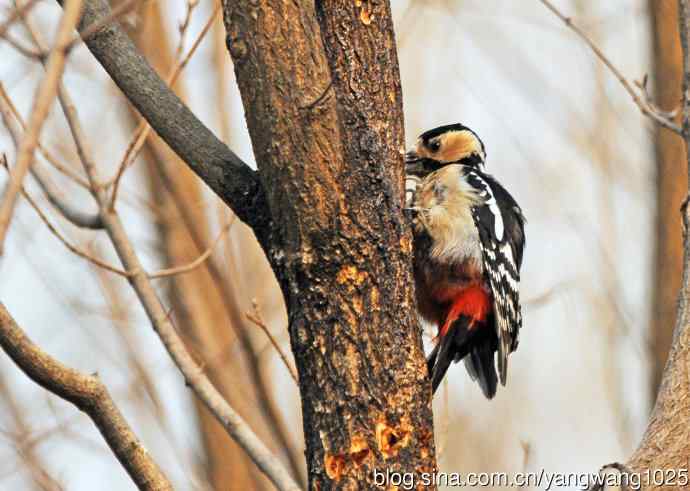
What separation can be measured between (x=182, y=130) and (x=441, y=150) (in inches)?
94.6

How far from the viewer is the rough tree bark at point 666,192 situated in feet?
19.6

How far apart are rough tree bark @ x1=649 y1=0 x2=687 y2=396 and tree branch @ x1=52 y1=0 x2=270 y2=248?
13.5 feet

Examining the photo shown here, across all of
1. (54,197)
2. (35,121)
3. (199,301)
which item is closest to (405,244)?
(35,121)

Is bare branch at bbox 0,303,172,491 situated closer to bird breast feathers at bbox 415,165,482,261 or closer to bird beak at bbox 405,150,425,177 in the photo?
bird breast feathers at bbox 415,165,482,261

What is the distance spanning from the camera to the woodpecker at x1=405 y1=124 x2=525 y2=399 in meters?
4.15

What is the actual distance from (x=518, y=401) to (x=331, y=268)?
541 centimetres

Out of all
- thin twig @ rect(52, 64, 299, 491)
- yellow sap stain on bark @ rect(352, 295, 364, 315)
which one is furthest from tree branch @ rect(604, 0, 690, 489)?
thin twig @ rect(52, 64, 299, 491)

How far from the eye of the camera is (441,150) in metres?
4.75

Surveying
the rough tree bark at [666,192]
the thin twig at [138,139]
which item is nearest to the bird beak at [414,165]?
the thin twig at [138,139]

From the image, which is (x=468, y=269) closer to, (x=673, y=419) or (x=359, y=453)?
(x=673, y=419)

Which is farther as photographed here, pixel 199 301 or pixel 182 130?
pixel 199 301

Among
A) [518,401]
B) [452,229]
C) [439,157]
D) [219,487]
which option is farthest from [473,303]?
[518,401]

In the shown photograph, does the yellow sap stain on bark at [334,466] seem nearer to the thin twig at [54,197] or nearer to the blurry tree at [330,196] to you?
the blurry tree at [330,196]

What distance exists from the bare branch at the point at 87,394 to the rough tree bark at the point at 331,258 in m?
0.40
